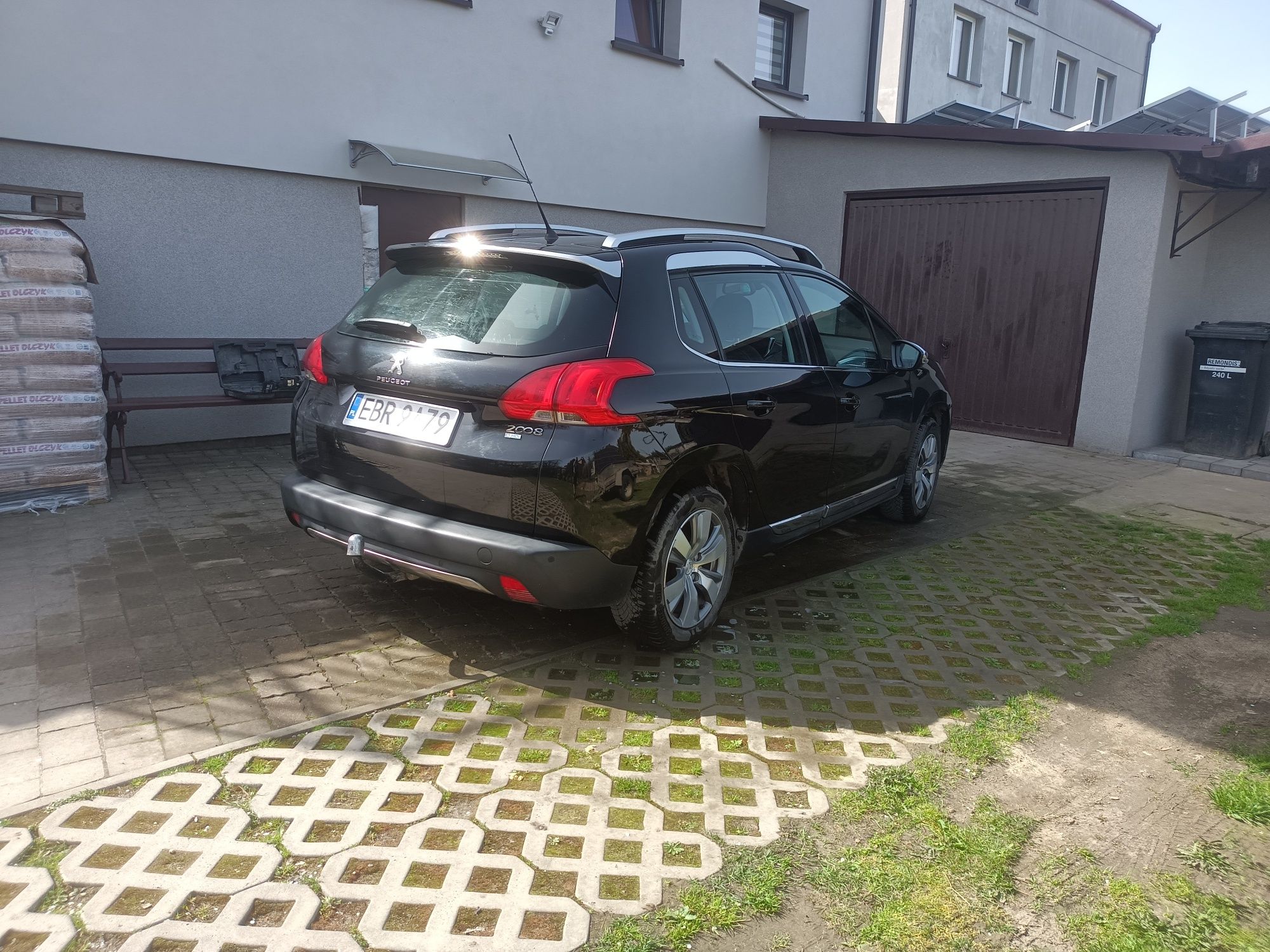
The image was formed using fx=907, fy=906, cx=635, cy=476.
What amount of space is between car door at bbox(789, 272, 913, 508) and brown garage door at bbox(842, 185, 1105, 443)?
4.28m

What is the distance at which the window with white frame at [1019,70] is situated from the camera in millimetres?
19922

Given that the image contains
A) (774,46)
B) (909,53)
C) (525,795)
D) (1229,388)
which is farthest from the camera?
(909,53)

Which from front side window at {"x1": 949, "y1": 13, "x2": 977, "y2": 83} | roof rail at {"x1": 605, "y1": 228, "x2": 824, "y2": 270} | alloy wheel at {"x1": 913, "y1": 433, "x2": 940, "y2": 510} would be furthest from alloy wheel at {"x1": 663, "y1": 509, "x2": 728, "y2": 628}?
front side window at {"x1": 949, "y1": 13, "x2": 977, "y2": 83}

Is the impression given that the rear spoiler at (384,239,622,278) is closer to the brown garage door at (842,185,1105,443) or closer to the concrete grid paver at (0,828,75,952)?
the concrete grid paver at (0,828,75,952)

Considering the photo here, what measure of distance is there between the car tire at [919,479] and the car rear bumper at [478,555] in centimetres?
311

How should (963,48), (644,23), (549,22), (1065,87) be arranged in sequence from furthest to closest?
(1065,87) < (963,48) < (644,23) < (549,22)

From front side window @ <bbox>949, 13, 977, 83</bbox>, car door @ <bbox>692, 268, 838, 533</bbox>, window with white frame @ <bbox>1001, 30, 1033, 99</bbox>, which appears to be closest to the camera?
car door @ <bbox>692, 268, 838, 533</bbox>

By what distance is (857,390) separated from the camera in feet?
16.6

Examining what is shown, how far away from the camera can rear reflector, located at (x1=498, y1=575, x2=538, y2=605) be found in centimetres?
343

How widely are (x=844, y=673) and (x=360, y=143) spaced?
668 cm

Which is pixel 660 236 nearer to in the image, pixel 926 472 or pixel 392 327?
pixel 392 327

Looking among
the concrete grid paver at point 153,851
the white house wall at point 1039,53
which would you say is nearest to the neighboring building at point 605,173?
the white house wall at point 1039,53

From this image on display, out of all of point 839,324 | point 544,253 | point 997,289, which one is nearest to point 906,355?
point 839,324

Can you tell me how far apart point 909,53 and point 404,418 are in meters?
14.8
